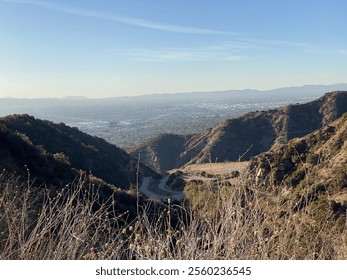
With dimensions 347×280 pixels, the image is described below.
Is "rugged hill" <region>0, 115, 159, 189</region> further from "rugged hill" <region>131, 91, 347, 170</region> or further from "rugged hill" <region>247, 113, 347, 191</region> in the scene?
"rugged hill" <region>131, 91, 347, 170</region>

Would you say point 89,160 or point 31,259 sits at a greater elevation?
point 31,259

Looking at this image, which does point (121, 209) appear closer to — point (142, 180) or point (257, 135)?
point (142, 180)

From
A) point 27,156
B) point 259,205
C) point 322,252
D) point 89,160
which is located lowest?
point 89,160

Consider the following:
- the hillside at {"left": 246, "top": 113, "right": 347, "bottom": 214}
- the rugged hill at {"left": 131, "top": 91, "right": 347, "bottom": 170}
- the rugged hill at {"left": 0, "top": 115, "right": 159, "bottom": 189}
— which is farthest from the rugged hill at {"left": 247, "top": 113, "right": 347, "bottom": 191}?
the rugged hill at {"left": 131, "top": 91, "right": 347, "bottom": 170}

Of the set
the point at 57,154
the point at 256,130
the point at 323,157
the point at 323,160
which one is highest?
the point at 323,160

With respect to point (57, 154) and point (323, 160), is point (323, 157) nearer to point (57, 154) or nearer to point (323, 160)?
point (323, 160)

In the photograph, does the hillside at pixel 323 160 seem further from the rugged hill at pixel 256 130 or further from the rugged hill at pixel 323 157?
the rugged hill at pixel 256 130

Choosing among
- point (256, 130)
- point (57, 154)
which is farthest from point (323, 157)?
point (256, 130)

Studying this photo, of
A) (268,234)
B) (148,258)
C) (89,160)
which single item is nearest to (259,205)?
(268,234)
